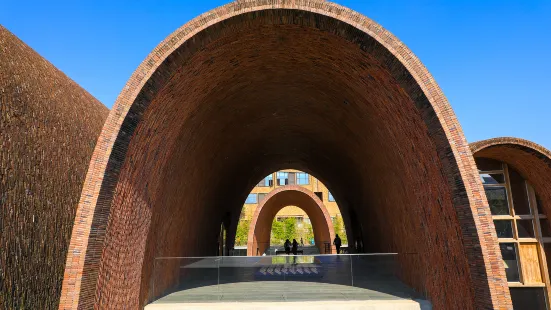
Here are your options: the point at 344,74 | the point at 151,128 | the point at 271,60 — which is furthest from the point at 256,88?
the point at 151,128

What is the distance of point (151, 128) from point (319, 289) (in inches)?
214

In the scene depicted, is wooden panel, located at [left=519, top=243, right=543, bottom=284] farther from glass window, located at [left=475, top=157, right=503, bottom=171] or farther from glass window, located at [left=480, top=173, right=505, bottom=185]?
glass window, located at [left=475, top=157, right=503, bottom=171]

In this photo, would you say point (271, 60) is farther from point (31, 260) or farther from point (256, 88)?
point (31, 260)

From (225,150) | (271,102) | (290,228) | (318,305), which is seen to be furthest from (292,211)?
(318,305)

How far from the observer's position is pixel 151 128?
287 inches

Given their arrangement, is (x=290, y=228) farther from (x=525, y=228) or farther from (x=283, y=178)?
(x=525, y=228)

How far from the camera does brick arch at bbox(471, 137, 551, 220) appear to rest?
1145 cm

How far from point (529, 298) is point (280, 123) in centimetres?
1019

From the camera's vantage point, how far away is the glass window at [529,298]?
12.0 m

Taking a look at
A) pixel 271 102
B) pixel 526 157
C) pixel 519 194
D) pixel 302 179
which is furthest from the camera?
pixel 302 179

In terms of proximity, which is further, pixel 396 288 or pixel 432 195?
pixel 396 288

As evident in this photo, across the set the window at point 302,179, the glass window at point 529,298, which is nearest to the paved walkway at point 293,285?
the glass window at point 529,298

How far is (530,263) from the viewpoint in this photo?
1232 centimetres

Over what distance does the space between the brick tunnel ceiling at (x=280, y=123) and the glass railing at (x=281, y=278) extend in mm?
722
